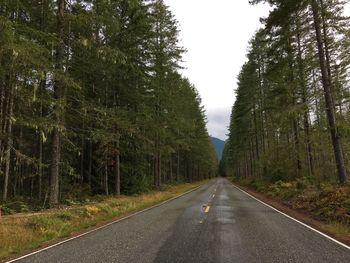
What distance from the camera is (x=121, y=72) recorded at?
22.4 m

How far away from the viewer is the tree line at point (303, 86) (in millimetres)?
17266

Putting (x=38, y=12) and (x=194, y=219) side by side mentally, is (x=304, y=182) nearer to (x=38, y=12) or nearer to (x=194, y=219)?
(x=194, y=219)

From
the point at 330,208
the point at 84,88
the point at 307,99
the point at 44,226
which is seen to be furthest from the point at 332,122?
the point at 84,88

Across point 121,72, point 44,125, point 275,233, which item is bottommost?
point 275,233

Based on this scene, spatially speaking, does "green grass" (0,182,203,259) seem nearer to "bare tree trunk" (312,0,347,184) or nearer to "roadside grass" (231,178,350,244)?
"roadside grass" (231,178,350,244)

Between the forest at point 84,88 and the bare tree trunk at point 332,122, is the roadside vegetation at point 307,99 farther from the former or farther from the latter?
the forest at point 84,88

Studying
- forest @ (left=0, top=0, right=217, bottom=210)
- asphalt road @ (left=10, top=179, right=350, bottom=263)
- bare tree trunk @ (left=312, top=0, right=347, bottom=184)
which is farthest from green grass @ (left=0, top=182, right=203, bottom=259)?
bare tree trunk @ (left=312, top=0, right=347, bottom=184)

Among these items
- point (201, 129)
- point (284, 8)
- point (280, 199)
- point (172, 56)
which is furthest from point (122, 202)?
point (201, 129)

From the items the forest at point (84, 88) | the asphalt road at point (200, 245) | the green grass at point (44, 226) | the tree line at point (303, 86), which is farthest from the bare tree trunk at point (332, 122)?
the green grass at point (44, 226)

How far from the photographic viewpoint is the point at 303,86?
24219mm

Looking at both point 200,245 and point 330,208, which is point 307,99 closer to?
point 330,208

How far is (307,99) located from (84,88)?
1698 cm

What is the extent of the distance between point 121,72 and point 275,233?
1635 cm

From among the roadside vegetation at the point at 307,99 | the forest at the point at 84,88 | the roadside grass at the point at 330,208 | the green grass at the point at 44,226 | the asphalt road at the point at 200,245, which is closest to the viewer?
the asphalt road at the point at 200,245
